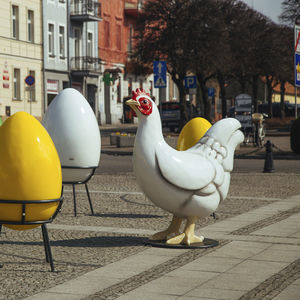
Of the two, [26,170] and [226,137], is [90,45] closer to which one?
[226,137]

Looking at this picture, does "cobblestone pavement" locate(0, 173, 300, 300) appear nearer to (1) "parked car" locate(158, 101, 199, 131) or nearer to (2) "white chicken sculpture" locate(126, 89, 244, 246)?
(2) "white chicken sculpture" locate(126, 89, 244, 246)

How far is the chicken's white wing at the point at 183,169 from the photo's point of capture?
29.6 feet

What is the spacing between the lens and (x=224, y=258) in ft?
28.0

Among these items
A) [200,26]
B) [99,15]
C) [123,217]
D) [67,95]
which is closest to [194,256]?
[123,217]

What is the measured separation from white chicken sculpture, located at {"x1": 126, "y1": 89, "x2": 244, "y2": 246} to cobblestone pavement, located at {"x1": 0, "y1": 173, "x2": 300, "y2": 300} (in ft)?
1.56

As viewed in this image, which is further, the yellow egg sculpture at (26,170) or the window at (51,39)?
the window at (51,39)

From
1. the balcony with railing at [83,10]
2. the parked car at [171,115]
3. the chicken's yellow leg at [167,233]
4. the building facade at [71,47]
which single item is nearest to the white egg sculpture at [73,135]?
the chicken's yellow leg at [167,233]

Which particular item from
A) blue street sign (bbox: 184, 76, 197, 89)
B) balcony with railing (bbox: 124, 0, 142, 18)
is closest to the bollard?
blue street sign (bbox: 184, 76, 197, 89)

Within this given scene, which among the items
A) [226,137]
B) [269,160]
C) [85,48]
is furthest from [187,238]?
[85,48]

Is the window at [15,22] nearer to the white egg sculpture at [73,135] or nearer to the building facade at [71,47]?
the building facade at [71,47]

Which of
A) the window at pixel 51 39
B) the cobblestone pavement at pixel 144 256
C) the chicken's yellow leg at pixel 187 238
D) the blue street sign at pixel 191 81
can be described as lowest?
the cobblestone pavement at pixel 144 256

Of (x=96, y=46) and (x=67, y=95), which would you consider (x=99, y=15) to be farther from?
(x=67, y=95)

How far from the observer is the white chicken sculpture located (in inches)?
356

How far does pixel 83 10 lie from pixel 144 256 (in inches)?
1897
